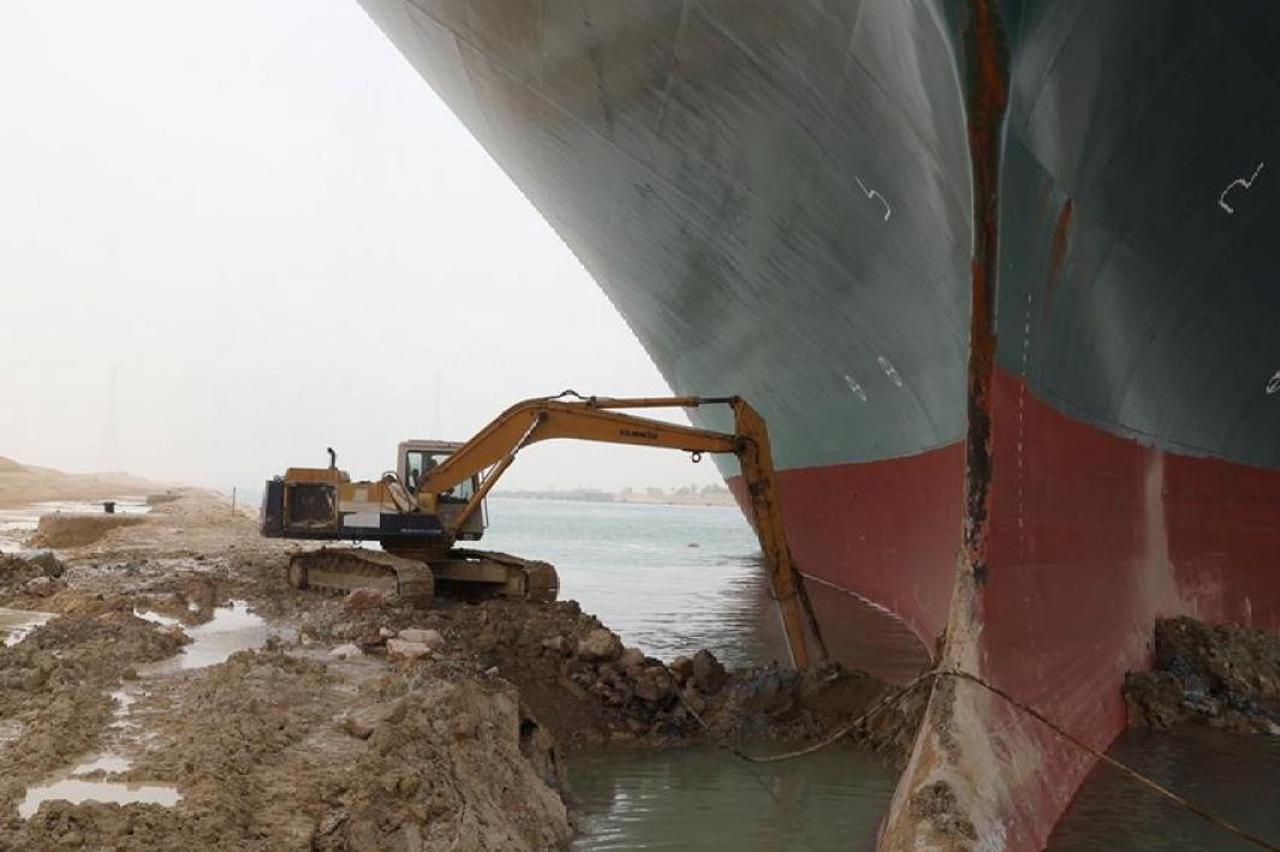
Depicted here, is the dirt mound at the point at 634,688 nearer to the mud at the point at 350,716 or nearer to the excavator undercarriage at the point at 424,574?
the mud at the point at 350,716

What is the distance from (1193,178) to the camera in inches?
247

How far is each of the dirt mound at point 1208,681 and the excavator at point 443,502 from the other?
2.55 metres

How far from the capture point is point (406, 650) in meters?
7.09

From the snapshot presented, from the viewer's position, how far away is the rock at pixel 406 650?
6949 mm

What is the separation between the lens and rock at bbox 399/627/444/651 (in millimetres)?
7461

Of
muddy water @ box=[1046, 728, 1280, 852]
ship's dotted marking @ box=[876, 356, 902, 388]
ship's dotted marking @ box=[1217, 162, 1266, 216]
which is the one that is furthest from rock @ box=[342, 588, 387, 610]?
ship's dotted marking @ box=[1217, 162, 1266, 216]

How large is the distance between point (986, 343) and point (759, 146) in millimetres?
2833

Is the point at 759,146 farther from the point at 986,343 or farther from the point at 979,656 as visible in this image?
the point at 979,656

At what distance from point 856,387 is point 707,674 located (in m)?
4.13

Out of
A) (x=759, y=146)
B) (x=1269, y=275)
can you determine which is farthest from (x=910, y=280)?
(x=1269, y=275)

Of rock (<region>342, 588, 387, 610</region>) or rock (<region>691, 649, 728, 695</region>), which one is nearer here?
rock (<region>691, 649, 728, 695</region>)

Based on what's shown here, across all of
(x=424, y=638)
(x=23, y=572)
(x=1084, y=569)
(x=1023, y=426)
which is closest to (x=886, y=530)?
(x=1084, y=569)

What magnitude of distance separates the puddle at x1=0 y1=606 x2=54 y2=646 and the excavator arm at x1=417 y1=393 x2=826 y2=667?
3812 mm

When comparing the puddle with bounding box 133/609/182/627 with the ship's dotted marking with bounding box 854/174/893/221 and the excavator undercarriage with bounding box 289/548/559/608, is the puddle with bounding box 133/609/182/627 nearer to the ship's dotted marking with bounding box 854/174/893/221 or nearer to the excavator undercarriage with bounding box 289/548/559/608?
the excavator undercarriage with bounding box 289/548/559/608
